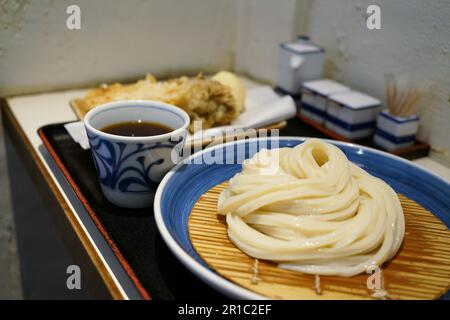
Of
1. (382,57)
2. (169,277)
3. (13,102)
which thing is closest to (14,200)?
(13,102)

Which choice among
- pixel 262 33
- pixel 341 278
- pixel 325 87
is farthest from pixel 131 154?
pixel 262 33

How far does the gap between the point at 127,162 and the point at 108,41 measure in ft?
3.53

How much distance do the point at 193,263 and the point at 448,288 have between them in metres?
0.50

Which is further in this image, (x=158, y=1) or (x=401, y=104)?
(x=158, y=1)

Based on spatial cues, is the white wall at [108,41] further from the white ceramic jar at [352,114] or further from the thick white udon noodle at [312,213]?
the thick white udon noodle at [312,213]

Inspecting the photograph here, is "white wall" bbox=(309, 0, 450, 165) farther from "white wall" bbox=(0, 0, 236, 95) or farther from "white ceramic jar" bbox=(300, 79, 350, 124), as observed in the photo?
"white wall" bbox=(0, 0, 236, 95)

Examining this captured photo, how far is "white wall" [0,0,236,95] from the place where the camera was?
1.76 metres

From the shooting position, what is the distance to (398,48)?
1.56m

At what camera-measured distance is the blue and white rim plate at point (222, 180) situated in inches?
37.1

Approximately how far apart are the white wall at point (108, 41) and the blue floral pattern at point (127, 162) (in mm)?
949

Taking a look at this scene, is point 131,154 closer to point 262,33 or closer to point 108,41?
point 108,41

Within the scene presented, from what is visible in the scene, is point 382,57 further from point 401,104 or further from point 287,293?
point 287,293

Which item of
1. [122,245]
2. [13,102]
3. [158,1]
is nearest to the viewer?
[122,245]

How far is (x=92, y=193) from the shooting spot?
118 cm
